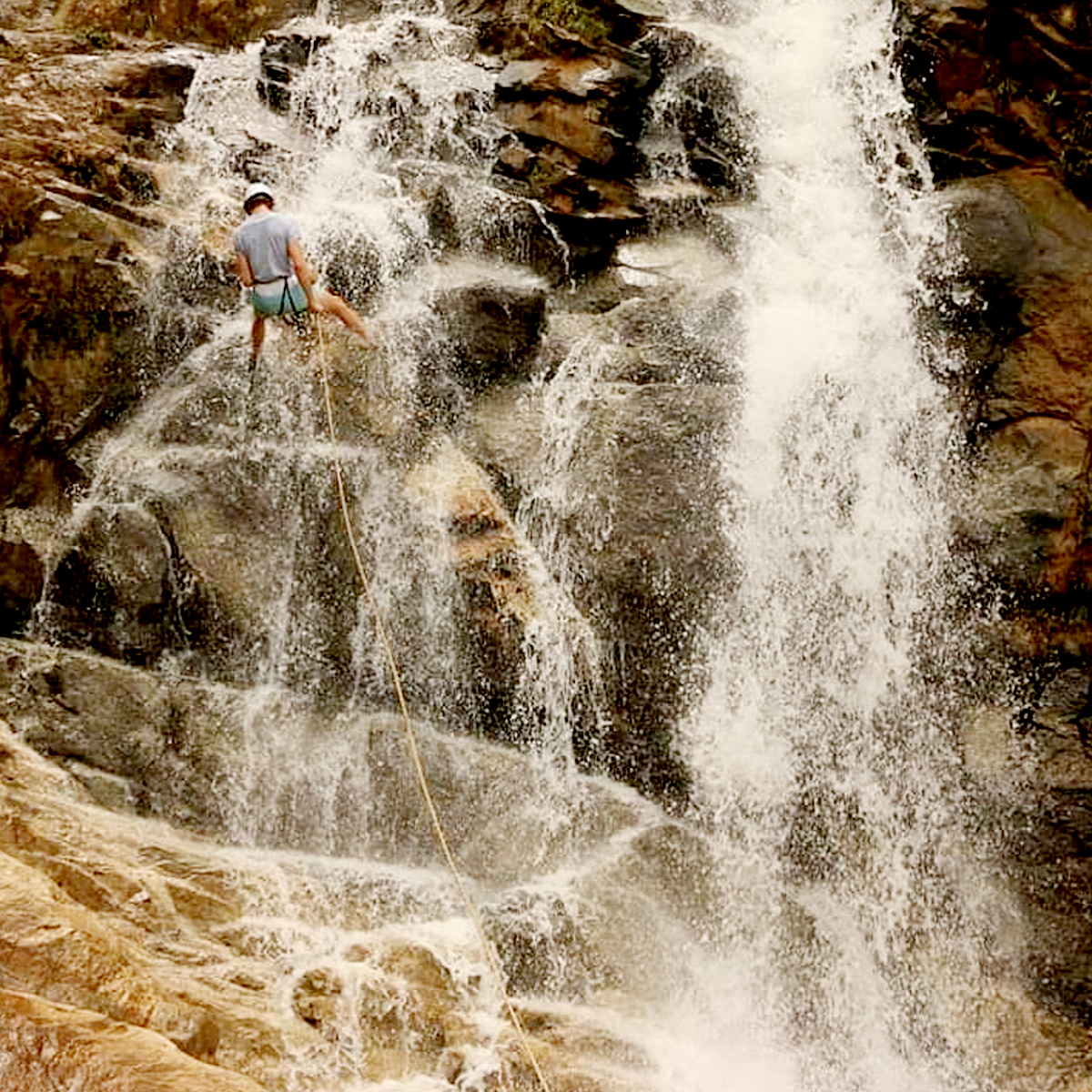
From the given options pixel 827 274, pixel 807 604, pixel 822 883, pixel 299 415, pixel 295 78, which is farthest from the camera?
pixel 295 78

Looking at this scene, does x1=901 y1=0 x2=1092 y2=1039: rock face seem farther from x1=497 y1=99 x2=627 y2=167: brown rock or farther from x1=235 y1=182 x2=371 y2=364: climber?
x1=235 y1=182 x2=371 y2=364: climber

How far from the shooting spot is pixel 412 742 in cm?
810

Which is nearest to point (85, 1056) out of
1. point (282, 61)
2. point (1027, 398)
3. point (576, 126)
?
point (1027, 398)

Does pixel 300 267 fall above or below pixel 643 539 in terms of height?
above

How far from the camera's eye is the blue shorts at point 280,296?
8352 millimetres

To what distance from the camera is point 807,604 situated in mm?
8719

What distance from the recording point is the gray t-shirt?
26.5 ft

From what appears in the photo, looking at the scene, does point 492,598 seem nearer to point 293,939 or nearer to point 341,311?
point 341,311

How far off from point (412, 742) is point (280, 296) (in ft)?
10.7

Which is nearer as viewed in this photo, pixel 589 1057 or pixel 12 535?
pixel 589 1057

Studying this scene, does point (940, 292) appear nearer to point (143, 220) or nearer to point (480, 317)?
point (480, 317)

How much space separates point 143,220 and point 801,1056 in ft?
27.4

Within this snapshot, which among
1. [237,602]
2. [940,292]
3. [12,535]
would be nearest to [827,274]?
[940,292]

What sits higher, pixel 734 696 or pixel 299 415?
pixel 299 415
